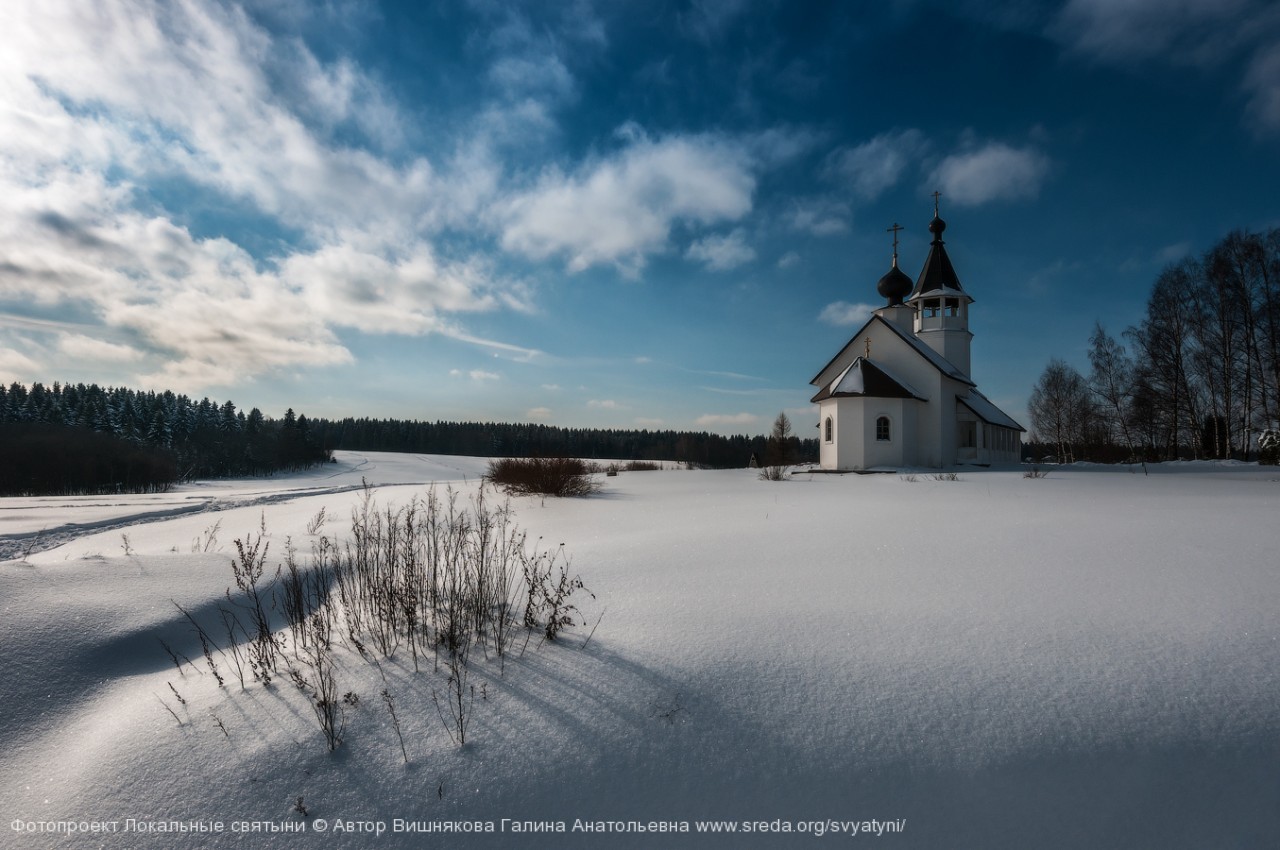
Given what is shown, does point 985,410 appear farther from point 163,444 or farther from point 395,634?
point 163,444

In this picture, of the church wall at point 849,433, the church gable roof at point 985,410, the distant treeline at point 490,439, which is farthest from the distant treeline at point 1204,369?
the distant treeline at point 490,439

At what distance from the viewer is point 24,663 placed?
12.2 ft

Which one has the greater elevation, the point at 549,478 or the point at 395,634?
the point at 549,478

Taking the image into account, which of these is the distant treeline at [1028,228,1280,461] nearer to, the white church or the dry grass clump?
the white church

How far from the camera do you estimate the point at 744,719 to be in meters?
2.91

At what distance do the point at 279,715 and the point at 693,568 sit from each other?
3.58m

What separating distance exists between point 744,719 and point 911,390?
24.4 meters

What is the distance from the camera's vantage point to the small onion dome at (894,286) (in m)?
29.7

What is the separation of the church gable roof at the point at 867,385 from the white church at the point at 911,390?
4 centimetres

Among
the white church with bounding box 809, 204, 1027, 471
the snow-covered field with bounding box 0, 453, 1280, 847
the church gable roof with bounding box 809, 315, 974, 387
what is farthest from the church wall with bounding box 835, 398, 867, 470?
the snow-covered field with bounding box 0, 453, 1280, 847

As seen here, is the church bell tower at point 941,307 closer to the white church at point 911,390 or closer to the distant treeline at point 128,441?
the white church at point 911,390

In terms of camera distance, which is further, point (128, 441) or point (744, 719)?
point (128, 441)

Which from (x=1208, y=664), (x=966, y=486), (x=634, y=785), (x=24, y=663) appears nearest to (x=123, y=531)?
(x=24, y=663)

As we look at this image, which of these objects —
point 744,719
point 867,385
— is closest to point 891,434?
point 867,385
